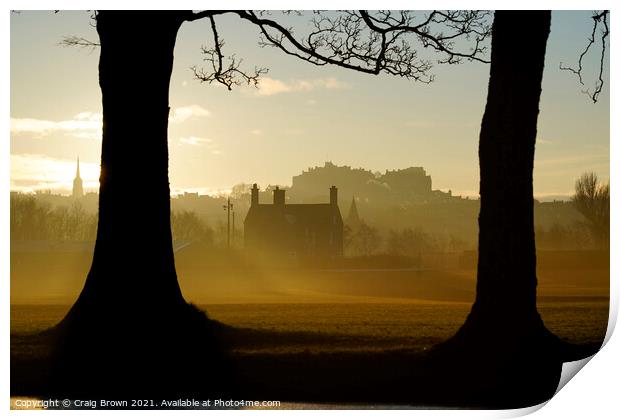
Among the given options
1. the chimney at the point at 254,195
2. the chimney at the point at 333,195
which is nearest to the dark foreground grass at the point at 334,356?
the chimney at the point at 254,195

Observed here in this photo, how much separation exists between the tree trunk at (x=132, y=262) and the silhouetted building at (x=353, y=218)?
3589mm

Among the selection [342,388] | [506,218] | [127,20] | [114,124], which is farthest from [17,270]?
[506,218]

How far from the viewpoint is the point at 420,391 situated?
32.2ft

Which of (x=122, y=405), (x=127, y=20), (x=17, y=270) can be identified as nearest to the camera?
(x=122, y=405)

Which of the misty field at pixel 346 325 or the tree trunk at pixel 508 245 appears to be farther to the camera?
the misty field at pixel 346 325

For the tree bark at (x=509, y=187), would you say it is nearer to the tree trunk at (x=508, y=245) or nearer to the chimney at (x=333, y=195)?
the tree trunk at (x=508, y=245)

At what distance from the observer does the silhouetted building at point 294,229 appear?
1266 cm

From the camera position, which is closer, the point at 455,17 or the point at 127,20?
the point at 127,20

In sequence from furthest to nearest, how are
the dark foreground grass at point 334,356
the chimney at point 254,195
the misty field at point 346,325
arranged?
the chimney at point 254,195 < the misty field at point 346,325 < the dark foreground grass at point 334,356

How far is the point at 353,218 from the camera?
500 inches

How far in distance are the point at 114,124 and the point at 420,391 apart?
18.9 ft

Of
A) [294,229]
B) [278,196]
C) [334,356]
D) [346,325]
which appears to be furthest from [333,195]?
[334,356]

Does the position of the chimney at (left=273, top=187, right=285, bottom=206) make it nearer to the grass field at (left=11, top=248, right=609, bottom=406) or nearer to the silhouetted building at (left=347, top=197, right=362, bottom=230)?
the silhouetted building at (left=347, top=197, right=362, bottom=230)

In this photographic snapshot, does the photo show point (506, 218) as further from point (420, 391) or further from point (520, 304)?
point (420, 391)
